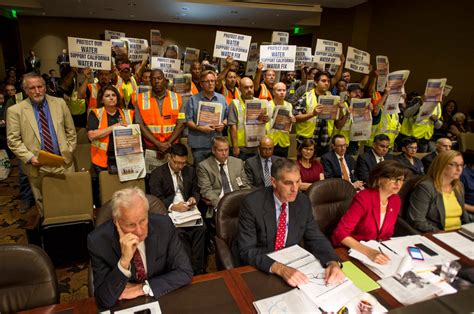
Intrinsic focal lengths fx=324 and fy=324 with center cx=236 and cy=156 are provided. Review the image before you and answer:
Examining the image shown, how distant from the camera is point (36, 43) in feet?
44.3

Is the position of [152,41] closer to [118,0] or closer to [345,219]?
[118,0]

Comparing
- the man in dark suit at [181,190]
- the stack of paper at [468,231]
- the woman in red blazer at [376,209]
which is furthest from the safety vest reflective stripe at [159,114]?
the stack of paper at [468,231]

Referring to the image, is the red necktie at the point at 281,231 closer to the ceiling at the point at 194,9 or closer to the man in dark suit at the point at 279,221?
the man in dark suit at the point at 279,221

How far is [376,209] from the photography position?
2371 mm

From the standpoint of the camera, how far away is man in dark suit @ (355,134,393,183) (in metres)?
3.84

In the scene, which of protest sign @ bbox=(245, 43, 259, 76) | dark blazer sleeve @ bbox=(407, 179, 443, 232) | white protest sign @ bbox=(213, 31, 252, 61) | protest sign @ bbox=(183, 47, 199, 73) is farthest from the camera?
protest sign @ bbox=(245, 43, 259, 76)

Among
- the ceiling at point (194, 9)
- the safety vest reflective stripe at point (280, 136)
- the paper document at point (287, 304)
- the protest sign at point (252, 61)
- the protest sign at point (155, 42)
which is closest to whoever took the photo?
the paper document at point (287, 304)

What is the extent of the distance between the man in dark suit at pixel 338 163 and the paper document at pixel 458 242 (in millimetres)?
1446

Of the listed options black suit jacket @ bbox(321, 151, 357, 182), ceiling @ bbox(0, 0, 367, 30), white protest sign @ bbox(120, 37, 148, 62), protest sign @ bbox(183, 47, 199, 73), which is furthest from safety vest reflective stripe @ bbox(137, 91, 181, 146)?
ceiling @ bbox(0, 0, 367, 30)

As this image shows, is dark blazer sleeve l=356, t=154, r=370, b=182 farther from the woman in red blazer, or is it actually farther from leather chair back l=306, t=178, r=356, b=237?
the woman in red blazer

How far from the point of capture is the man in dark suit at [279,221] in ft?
6.86

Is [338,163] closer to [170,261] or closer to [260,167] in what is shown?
[260,167]

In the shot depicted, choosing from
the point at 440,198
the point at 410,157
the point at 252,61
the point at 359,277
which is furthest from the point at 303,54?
the point at 359,277

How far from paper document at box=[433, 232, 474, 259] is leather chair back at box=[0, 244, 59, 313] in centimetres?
249
